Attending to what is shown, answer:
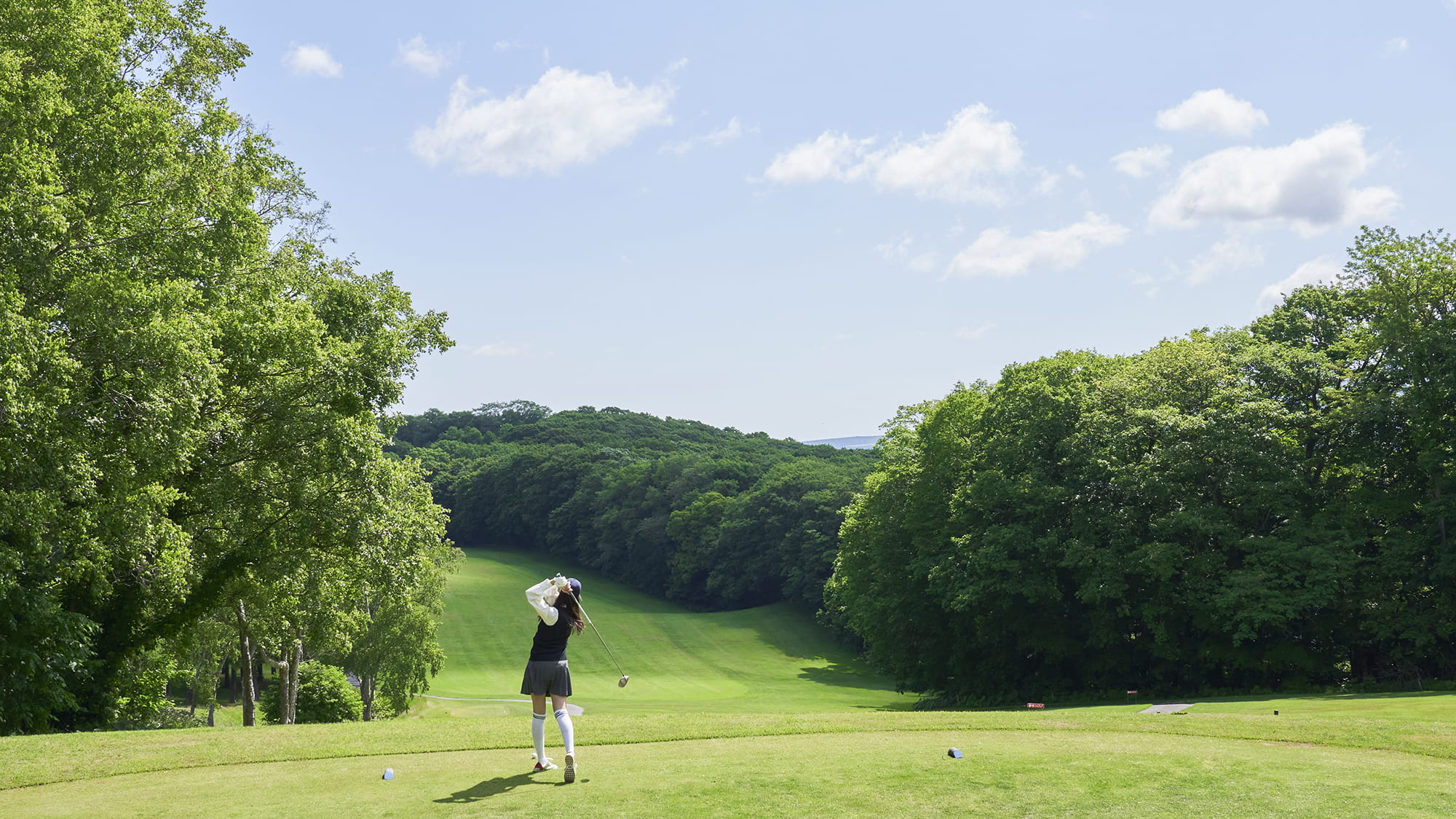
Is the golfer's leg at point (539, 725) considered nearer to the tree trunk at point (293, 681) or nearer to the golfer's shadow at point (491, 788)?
the golfer's shadow at point (491, 788)

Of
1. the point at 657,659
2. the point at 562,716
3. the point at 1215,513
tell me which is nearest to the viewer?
the point at 562,716

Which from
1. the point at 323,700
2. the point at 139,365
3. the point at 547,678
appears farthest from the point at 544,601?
the point at 323,700

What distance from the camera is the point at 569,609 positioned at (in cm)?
1252

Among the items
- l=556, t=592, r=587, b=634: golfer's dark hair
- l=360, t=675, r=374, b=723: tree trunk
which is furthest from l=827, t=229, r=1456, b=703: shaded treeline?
l=556, t=592, r=587, b=634: golfer's dark hair

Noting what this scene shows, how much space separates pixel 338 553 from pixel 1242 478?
32.1 meters

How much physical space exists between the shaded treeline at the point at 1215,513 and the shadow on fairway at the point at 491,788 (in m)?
31.6

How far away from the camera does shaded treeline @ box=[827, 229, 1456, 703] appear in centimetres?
3697

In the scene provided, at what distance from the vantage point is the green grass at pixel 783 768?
34.3ft

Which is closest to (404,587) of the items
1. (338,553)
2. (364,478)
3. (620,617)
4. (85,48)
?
(338,553)

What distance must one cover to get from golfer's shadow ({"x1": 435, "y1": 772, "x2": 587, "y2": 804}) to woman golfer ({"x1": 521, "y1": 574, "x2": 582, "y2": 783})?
0.52m

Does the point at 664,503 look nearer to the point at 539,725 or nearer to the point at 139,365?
the point at 139,365

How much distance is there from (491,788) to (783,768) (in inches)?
135

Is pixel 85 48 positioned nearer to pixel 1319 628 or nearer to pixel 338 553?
pixel 338 553

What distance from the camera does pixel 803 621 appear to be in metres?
97.2
